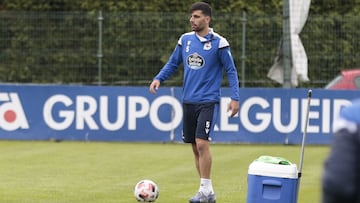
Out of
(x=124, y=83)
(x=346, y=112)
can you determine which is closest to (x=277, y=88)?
(x=124, y=83)

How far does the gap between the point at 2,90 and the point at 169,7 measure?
21.7 ft

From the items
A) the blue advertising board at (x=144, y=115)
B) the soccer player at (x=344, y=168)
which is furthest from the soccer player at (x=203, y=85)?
the blue advertising board at (x=144, y=115)

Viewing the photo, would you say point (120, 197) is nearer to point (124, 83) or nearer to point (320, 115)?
point (320, 115)

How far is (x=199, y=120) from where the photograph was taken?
1018 centimetres

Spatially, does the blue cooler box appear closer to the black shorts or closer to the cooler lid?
the cooler lid

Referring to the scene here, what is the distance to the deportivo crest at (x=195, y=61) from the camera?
402 inches

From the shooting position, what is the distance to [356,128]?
435cm

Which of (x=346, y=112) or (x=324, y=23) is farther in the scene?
(x=324, y=23)

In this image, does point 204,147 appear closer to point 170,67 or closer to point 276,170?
point 170,67

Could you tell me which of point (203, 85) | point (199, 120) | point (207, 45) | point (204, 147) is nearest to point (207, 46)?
point (207, 45)

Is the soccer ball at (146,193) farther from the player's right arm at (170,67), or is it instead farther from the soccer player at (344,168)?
the soccer player at (344,168)

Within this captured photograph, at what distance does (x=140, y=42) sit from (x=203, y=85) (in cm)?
1084

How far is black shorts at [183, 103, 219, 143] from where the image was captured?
10.1 m

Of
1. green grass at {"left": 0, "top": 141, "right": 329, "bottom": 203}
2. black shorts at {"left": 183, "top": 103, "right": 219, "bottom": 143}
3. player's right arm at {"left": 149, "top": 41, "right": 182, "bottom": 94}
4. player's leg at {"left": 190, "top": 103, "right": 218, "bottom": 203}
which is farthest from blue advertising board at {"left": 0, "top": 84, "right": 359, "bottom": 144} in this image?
player's leg at {"left": 190, "top": 103, "right": 218, "bottom": 203}
